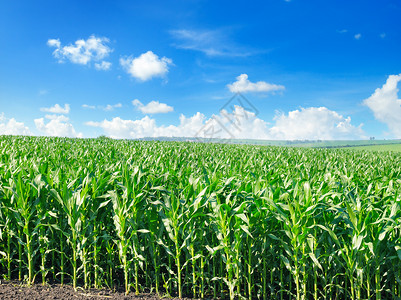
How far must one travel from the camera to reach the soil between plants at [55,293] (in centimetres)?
380

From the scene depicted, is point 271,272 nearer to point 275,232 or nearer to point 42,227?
point 275,232

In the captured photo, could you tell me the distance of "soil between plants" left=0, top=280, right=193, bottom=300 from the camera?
150 inches

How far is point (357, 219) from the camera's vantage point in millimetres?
3480

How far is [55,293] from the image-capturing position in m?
3.91

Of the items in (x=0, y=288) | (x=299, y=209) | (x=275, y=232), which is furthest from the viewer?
(x=0, y=288)

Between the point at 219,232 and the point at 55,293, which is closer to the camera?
the point at 219,232

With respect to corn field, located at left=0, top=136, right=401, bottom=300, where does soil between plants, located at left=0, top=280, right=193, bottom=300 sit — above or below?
below

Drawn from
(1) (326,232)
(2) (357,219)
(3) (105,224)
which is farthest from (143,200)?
(2) (357,219)

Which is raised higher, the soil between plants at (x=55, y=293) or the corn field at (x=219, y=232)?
the corn field at (x=219, y=232)

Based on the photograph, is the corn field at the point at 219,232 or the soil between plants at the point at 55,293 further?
the soil between plants at the point at 55,293

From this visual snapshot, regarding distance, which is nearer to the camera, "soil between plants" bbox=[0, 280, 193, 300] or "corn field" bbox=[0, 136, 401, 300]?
"corn field" bbox=[0, 136, 401, 300]

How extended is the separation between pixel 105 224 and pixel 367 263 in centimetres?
356

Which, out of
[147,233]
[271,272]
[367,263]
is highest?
[147,233]

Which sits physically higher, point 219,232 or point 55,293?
point 219,232
